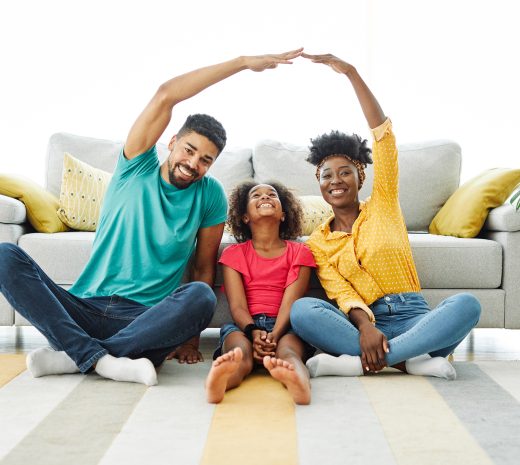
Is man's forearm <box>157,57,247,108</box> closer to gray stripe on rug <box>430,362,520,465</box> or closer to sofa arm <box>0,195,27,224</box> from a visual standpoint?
sofa arm <box>0,195,27,224</box>

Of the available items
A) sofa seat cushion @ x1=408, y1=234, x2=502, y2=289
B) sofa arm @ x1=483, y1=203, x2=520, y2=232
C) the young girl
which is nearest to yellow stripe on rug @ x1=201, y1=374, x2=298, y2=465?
the young girl

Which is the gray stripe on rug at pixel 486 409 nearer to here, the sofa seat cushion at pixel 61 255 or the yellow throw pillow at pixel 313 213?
the yellow throw pillow at pixel 313 213

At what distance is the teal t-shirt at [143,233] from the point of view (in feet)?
7.64

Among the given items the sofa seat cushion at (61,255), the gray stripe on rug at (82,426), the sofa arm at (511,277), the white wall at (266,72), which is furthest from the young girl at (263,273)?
the white wall at (266,72)

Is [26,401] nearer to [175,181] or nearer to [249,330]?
[249,330]

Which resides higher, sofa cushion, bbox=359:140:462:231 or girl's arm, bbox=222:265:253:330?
sofa cushion, bbox=359:140:462:231

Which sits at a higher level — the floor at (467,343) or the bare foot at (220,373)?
the bare foot at (220,373)

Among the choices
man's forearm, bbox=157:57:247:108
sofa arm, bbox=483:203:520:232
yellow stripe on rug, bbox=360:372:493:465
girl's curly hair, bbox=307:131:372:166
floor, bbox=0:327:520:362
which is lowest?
floor, bbox=0:327:520:362

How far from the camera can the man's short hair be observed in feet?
7.91

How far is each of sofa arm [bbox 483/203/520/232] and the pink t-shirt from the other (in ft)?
2.68

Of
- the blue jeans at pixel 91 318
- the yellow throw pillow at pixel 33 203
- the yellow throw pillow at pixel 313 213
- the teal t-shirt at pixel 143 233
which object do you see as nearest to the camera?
the blue jeans at pixel 91 318

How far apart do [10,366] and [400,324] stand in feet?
4.08

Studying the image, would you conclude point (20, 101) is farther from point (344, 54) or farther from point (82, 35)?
point (344, 54)

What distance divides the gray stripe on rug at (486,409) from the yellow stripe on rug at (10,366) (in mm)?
1238
